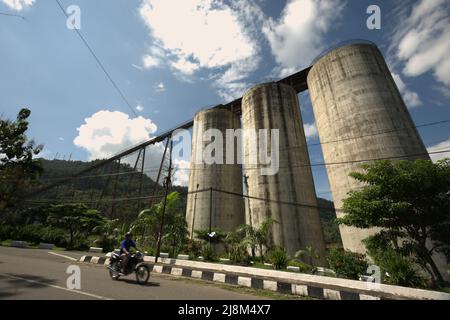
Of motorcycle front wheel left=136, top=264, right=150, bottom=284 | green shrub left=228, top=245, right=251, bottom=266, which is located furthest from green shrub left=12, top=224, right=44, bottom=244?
motorcycle front wheel left=136, top=264, right=150, bottom=284

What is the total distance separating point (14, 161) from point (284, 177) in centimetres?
2617

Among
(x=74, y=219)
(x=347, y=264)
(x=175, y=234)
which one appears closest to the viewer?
(x=347, y=264)

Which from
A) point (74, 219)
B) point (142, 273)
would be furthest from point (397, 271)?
point (74, 219)

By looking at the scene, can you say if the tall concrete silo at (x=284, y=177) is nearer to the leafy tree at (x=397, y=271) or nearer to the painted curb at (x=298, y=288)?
the leafy tree at (x=397, y=271)

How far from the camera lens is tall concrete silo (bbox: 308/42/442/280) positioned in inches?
642

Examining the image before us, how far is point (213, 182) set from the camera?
28844 mm

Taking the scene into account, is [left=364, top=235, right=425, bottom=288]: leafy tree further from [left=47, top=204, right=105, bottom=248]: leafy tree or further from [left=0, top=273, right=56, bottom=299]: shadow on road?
[left=47, top=204, right=105, bottom=248]: leafy tree

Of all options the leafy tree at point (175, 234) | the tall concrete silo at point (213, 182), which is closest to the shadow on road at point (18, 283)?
the leafy tree at point (175, 234)

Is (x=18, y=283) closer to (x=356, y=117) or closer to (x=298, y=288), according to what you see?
(x=298, y=288)

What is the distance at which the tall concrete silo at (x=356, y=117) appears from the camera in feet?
53.5

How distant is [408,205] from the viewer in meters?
8.40

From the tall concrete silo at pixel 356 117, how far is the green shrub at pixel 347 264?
7.90 m

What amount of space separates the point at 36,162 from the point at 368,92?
106ft
